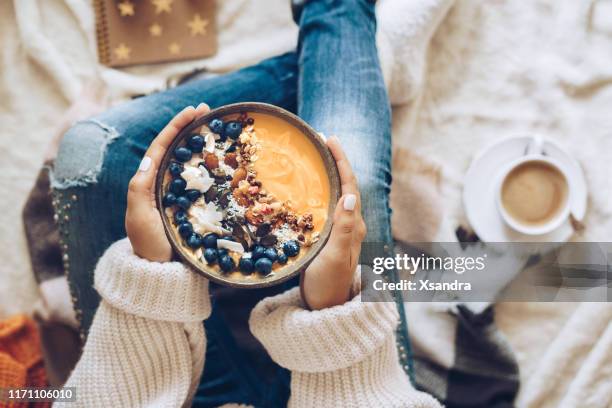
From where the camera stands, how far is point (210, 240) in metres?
0.76

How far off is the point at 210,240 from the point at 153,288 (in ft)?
0.40

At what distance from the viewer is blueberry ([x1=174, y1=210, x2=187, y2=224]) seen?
0.76 m

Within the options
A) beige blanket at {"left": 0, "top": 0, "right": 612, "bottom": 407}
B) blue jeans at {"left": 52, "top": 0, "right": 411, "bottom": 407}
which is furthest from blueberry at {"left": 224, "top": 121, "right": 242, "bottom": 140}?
beige blanket at {"left": 0, "top": 0, "right": 612, "bottom": 407}

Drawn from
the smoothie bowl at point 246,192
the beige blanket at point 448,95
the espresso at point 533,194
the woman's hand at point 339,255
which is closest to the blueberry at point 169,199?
the smoothie bowl at point 246,192

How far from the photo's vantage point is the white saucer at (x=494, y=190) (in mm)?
1147

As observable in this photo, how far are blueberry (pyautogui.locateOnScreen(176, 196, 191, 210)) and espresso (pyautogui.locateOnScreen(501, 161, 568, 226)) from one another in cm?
66

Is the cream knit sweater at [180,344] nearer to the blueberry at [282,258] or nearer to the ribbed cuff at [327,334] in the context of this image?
the ribbed cuff at [327,334]

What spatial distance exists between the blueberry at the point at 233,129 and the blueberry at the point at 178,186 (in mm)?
88

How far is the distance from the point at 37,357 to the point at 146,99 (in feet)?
2.00

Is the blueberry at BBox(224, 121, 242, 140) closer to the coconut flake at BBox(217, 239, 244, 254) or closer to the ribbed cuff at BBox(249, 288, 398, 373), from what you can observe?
the coconut flake at BBox(217, 239, 244, 254)

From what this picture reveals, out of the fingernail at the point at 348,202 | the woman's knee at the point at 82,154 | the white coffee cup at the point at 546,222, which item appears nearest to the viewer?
the fingernail at the point at 348,202

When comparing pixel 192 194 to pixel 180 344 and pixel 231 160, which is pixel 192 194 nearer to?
pixel 231 160

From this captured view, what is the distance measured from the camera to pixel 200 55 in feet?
4.16

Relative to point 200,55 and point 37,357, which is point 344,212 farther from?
point 37,357
